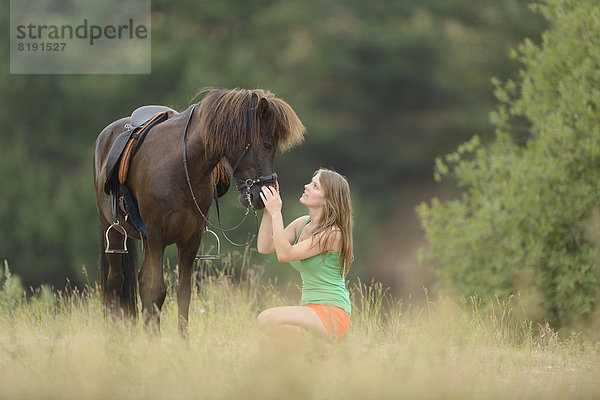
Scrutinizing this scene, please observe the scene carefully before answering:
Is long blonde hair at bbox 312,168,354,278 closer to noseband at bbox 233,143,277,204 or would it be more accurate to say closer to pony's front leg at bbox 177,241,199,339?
noseband at bbox 233,143,277,204

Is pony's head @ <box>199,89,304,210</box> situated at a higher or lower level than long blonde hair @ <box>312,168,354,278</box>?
higher

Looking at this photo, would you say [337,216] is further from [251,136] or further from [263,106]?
[263,106]

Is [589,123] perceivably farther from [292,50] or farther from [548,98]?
[292,50]

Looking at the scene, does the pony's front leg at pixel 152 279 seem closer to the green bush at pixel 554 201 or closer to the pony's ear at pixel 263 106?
the pony's ear at pixel 263 106

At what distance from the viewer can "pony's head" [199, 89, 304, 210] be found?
4406 millimetres

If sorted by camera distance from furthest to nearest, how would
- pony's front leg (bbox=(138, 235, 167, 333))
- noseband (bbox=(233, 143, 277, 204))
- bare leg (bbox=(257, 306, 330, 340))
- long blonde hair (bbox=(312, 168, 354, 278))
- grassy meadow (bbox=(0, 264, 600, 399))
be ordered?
pony's front leg (bbox=(138, 235, 167, 333)) < noseband (bbox=(233, 143, 277, 204)) < long blonde hair (bbox=(312, 168, 354, 278)) < bare leg (bbox=(257, 306, 330, 340)) < grassy meadow (bbox=(0, 264, 600, 399))

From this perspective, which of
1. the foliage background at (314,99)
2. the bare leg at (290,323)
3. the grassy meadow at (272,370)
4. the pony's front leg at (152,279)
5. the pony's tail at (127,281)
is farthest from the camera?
the foliage background at (314,99)

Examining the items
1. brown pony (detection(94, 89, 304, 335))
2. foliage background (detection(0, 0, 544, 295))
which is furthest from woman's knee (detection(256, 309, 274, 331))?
foliage background (detection(0, 0, 544, 295))

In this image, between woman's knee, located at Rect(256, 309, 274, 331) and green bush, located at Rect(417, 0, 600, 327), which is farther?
green bush, located at Rect(417, 0, 600, 327)

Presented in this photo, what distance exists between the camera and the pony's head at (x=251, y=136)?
4406 mm

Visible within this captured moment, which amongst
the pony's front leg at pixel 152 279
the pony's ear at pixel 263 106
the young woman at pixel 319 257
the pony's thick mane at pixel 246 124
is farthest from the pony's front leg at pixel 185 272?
the pony's ear at pixel 263 106

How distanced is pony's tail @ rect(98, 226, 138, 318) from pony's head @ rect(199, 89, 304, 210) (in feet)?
5.16

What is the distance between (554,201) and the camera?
7.90 m

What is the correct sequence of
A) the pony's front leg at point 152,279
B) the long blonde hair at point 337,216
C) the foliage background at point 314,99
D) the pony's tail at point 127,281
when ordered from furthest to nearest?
the foliage background at point 314,99 < the pony's tail at point 127,281 < the pony's front leg at point 152,279 < the long blonde hair at point 337,216
